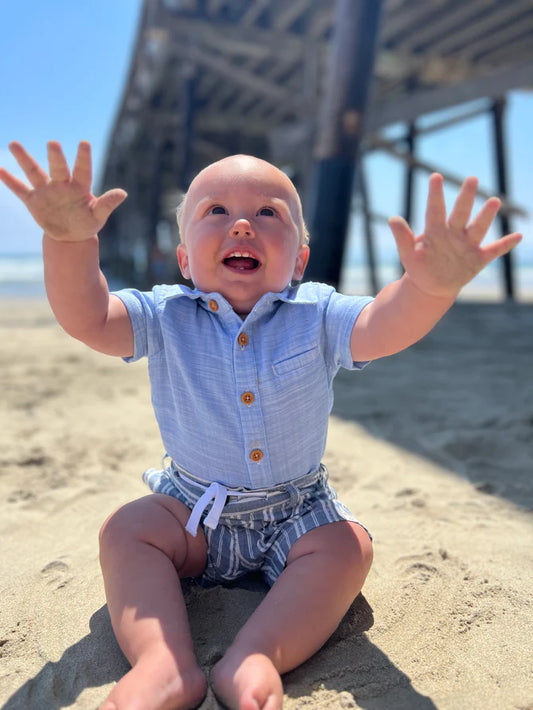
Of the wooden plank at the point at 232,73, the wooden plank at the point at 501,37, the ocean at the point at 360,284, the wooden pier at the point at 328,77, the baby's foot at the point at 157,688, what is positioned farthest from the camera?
the ocean at the point at 360,284

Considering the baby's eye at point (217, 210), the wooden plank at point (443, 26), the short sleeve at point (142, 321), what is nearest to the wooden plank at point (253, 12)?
the wooden plank at point (443, 26)

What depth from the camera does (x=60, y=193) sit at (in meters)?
1.16

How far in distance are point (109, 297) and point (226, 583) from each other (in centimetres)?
75

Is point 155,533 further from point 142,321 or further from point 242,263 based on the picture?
point 242,263

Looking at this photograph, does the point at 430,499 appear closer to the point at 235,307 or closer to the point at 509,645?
the point at 509,645

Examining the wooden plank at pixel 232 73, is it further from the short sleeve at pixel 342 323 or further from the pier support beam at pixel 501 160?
the short sleeve at pixel 342 323

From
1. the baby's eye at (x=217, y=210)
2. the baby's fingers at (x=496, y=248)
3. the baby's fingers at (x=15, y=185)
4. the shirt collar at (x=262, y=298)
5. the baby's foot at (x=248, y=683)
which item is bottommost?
the baby's foot at (x=248, y=683)

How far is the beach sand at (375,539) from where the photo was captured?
1142mm

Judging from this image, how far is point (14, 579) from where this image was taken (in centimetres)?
152

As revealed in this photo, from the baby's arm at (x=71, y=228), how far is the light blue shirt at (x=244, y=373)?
0.12m

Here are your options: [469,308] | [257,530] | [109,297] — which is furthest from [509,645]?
[469,308]

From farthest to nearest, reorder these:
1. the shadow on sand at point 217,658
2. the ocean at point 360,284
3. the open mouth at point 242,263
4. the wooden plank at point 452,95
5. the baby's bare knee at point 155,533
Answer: the ocean at point 360,284
the wooden plank at point 452,95
the open mouth at point 242,263
the baby's bare knee at point 155,533
the shadow on sand at point 217,658

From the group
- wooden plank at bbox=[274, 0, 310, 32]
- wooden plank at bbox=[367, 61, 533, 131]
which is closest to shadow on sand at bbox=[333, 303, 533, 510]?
wooden plank at bbox=[367, 61, 533, 131]

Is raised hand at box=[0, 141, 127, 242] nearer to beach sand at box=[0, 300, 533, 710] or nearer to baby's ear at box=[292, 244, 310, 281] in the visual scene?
baby's ear at box=[292, 244, 310, 281]
